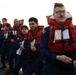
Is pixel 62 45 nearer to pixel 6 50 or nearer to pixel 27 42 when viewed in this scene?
pixel 27 42

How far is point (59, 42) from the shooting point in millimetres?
3033

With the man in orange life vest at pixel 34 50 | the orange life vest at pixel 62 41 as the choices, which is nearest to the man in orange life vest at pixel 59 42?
the orange life vest at pixel 62 41

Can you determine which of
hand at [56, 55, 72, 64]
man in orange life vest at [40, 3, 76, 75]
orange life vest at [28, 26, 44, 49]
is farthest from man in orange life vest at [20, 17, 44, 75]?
hand at [56, 55, 72, 64]

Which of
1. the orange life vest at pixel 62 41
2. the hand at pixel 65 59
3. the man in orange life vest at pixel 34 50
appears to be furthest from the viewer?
the man in orange life vest at pixel 34 50

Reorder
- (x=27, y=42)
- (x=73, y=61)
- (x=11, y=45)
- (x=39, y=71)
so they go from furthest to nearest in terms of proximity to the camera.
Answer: (x=11, y=45) → (x=27, y=42) → (x=39, y=71) → (x=73, y=61)

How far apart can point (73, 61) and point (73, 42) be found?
0.22 metres

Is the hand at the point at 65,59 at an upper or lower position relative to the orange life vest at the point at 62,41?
lower

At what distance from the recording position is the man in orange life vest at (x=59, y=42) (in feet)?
9.88

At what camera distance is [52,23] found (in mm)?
3123

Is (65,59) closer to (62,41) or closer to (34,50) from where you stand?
(62,41)

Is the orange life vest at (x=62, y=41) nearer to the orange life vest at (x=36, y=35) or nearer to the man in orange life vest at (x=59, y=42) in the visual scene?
the man in orange life vest at (x=59, y=42)

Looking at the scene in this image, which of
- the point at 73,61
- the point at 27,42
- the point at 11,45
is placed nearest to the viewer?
the point at 73,61

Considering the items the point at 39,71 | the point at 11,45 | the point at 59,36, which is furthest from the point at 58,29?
the point at 11,45

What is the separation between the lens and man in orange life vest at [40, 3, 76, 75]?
301 cm
